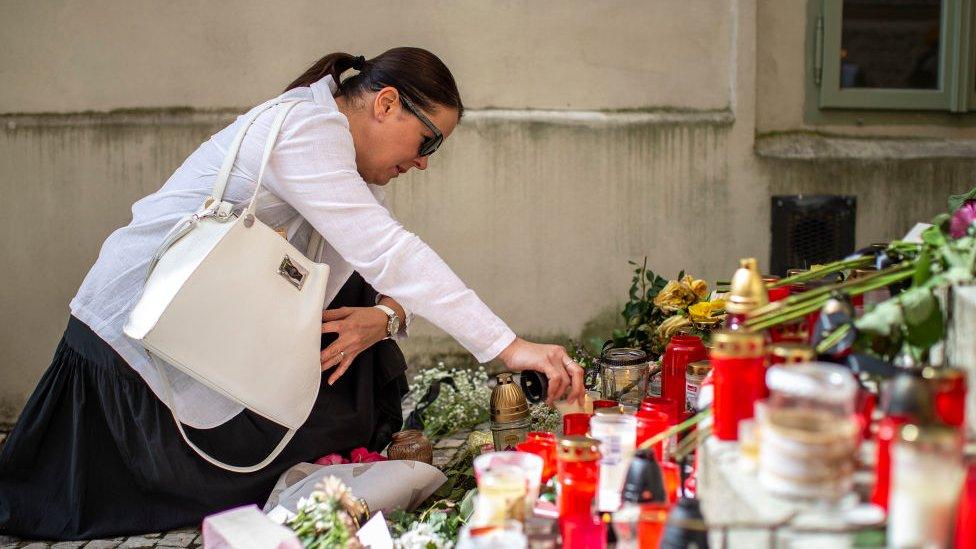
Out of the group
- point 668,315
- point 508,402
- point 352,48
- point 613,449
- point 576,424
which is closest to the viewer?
point 613,449

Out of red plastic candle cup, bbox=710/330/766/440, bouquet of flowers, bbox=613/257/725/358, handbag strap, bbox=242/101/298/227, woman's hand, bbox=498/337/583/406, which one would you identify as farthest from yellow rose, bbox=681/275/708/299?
red plastic candle cup, bbox=710/330/766/440

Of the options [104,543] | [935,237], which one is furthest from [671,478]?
[104,543]

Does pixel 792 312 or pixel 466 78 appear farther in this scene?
pixel 466 78

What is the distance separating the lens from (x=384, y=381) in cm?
339

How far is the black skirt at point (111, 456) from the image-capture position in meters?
2.89

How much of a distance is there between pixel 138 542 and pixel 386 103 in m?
1.53

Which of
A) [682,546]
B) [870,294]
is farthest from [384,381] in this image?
[682,546]

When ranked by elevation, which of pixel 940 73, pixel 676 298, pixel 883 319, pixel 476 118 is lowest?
pixel 676 298

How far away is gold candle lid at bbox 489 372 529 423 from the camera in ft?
9.45

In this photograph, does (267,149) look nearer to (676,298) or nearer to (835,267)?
(676,298)

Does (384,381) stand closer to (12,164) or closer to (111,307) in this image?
(111,307)

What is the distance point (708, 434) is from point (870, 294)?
1.93 feet

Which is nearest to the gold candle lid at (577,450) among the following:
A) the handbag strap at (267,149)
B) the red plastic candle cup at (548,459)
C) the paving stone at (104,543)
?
the red plastic candle cup at (548,459)

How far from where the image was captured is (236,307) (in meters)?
2.55
